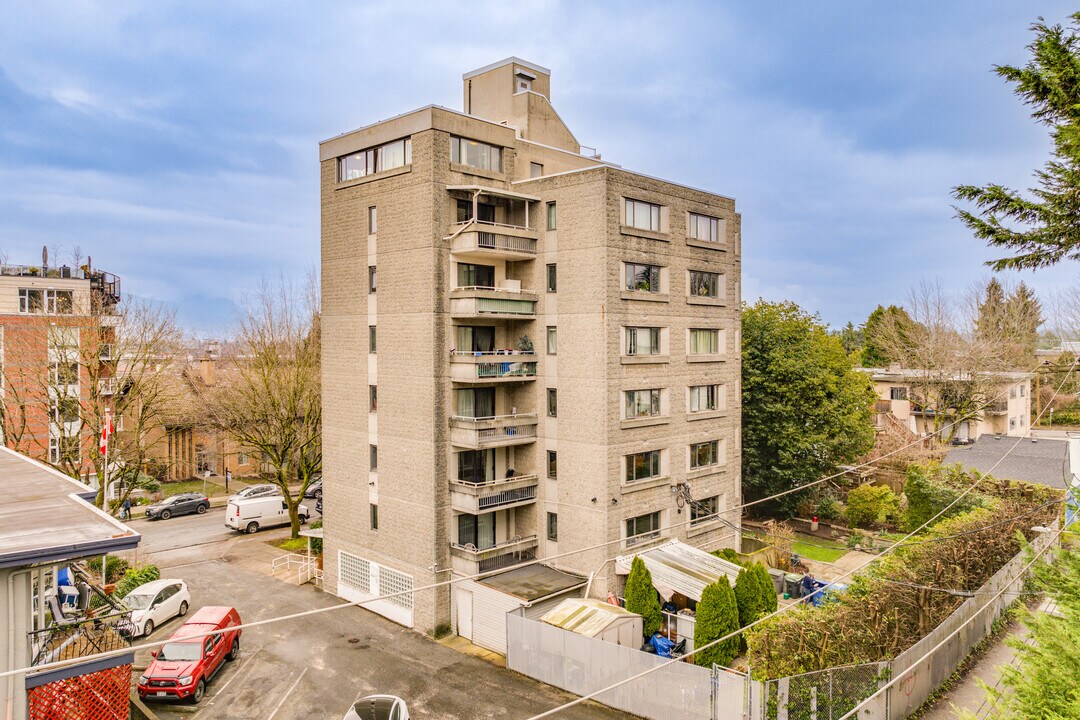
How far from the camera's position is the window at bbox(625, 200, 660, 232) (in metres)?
27.3

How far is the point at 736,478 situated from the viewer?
110 ft

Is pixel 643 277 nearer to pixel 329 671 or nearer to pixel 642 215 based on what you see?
pixel 642 215

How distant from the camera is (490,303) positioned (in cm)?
2614

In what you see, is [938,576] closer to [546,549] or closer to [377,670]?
[546,549]

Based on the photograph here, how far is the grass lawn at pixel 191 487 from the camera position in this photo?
5219 centimetres

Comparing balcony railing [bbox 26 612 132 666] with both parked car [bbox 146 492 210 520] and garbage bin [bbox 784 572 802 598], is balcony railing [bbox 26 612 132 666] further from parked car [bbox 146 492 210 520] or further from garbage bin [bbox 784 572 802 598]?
parked car [bbox 146 492 210 520]

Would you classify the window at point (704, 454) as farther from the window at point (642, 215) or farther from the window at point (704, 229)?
the window at point (642, 215)

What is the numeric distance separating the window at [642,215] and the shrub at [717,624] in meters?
14.6

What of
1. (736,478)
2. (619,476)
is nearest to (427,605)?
(619,476)

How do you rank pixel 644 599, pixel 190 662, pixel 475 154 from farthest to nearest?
pixel 475 154, pixel 644 599, pixel 190 662

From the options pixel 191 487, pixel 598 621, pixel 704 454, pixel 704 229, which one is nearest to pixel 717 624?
pixel 598 621

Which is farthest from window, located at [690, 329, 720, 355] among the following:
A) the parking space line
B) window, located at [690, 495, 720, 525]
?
the parking space line

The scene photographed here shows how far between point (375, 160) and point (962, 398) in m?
50.3

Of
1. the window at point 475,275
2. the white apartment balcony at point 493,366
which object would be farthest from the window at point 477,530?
the window at point 475,275
